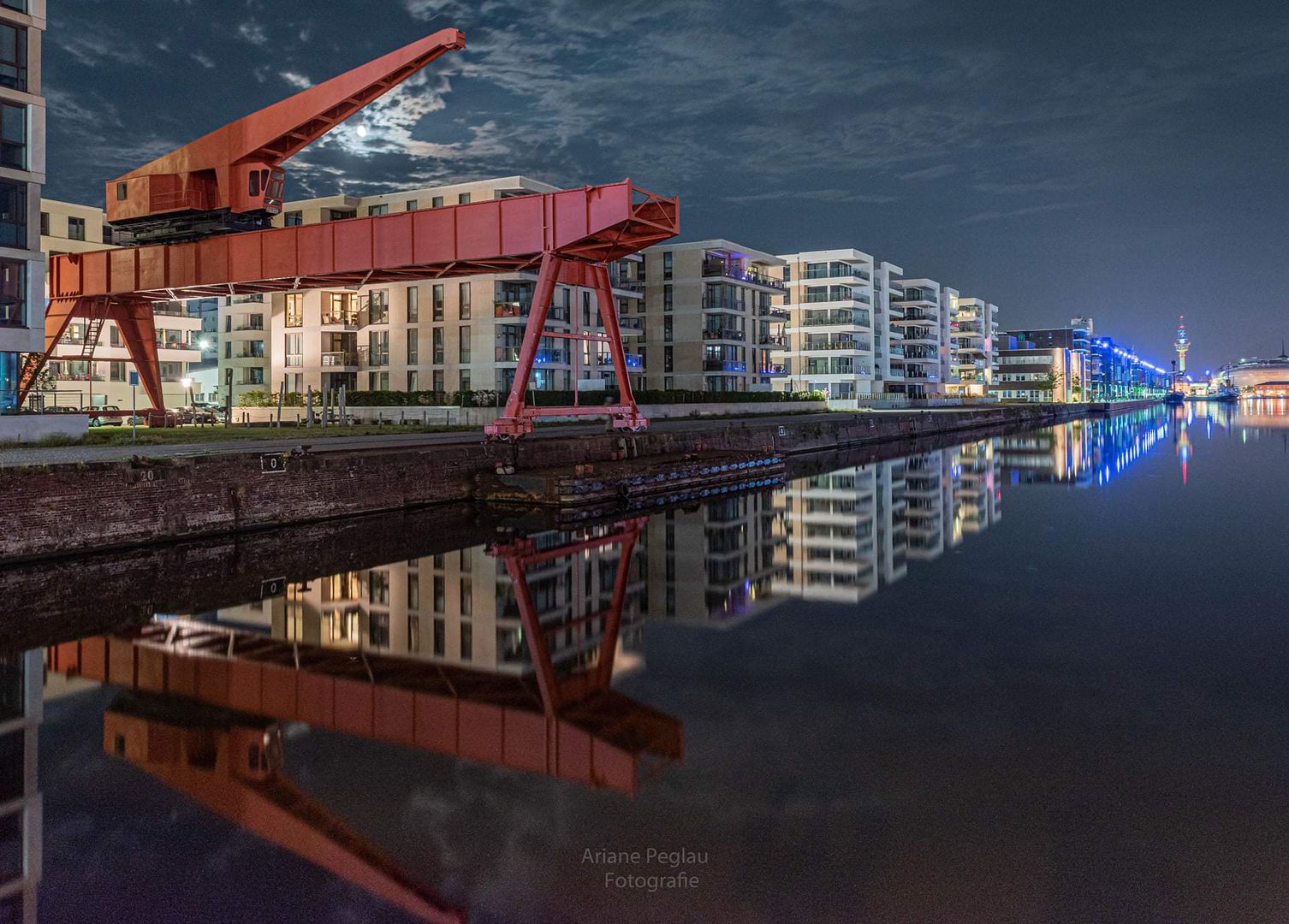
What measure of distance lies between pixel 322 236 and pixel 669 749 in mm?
26166

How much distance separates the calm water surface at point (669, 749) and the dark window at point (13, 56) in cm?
1986

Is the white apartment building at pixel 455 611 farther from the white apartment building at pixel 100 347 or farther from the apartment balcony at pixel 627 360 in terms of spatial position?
the white apartment building at pixel 100 347

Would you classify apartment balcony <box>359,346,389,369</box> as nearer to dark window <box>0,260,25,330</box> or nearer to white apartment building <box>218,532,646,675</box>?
dark window <box>0,260,25,330</box>

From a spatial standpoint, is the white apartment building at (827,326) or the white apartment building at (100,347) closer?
the white apartment building at (100,347)

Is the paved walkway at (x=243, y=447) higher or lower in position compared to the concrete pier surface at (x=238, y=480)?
higher

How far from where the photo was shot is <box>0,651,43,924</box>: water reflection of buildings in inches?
240

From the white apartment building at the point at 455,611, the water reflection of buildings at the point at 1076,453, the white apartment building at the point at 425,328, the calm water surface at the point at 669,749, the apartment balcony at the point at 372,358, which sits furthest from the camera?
the apartment balcony at the point at 372,358

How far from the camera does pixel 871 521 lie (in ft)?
86.1

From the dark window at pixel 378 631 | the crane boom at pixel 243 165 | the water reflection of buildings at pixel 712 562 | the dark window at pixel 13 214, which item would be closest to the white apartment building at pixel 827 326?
the crane boom at pixel 243 165

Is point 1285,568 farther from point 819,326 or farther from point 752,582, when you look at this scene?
point 819,326

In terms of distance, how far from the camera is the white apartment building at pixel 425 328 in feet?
183

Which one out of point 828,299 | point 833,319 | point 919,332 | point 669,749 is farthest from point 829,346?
point 669,749

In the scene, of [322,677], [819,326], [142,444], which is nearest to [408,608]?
[322,677]

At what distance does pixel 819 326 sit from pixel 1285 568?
8366cm
